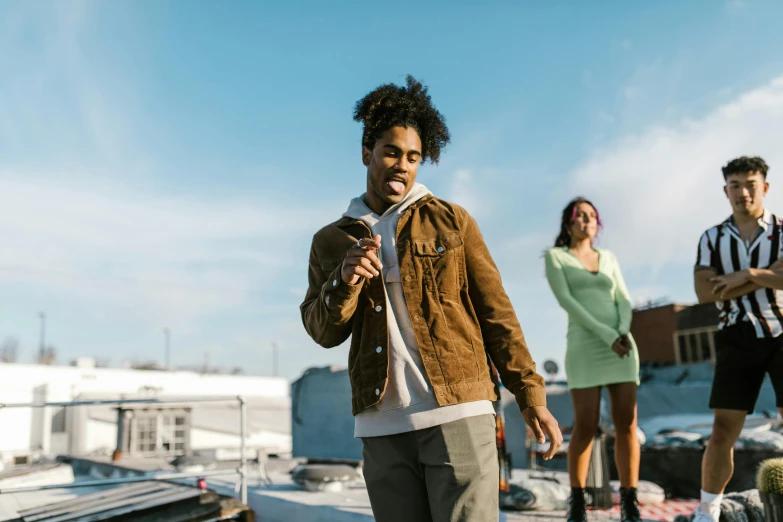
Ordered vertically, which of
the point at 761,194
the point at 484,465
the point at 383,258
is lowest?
the point at 484,465

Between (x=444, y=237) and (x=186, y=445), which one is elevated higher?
(x=444, y=237)

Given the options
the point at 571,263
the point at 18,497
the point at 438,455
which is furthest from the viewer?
the point at 18,497

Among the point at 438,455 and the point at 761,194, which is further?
the point at 761,194

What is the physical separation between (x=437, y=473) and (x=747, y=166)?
2610 mm

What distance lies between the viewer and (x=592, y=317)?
3.76m

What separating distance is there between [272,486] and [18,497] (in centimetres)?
289

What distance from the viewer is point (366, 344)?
77.7 inches

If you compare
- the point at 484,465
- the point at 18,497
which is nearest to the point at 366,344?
the point at 484,465

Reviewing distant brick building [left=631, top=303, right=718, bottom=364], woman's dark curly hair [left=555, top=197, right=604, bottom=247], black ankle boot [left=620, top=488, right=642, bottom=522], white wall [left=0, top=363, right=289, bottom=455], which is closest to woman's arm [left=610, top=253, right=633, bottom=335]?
woman's dark curly hair [left=555, top=197, right=604, bottom=247]

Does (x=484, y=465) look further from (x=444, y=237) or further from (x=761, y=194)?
(x=761, y=194)

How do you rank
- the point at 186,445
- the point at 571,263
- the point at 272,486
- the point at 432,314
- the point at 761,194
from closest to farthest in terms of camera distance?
the point at 432,314
the point at 761,194
the point at 571,263
the point at 272,486
the point at 186,445

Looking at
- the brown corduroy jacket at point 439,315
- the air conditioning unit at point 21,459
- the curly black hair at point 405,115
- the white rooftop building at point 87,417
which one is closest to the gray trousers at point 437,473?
the brown corduroy jacket at point 439,315

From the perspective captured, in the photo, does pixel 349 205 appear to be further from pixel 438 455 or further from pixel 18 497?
pixel 18 497

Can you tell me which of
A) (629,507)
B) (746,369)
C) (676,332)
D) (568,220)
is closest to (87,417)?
(676,332)
